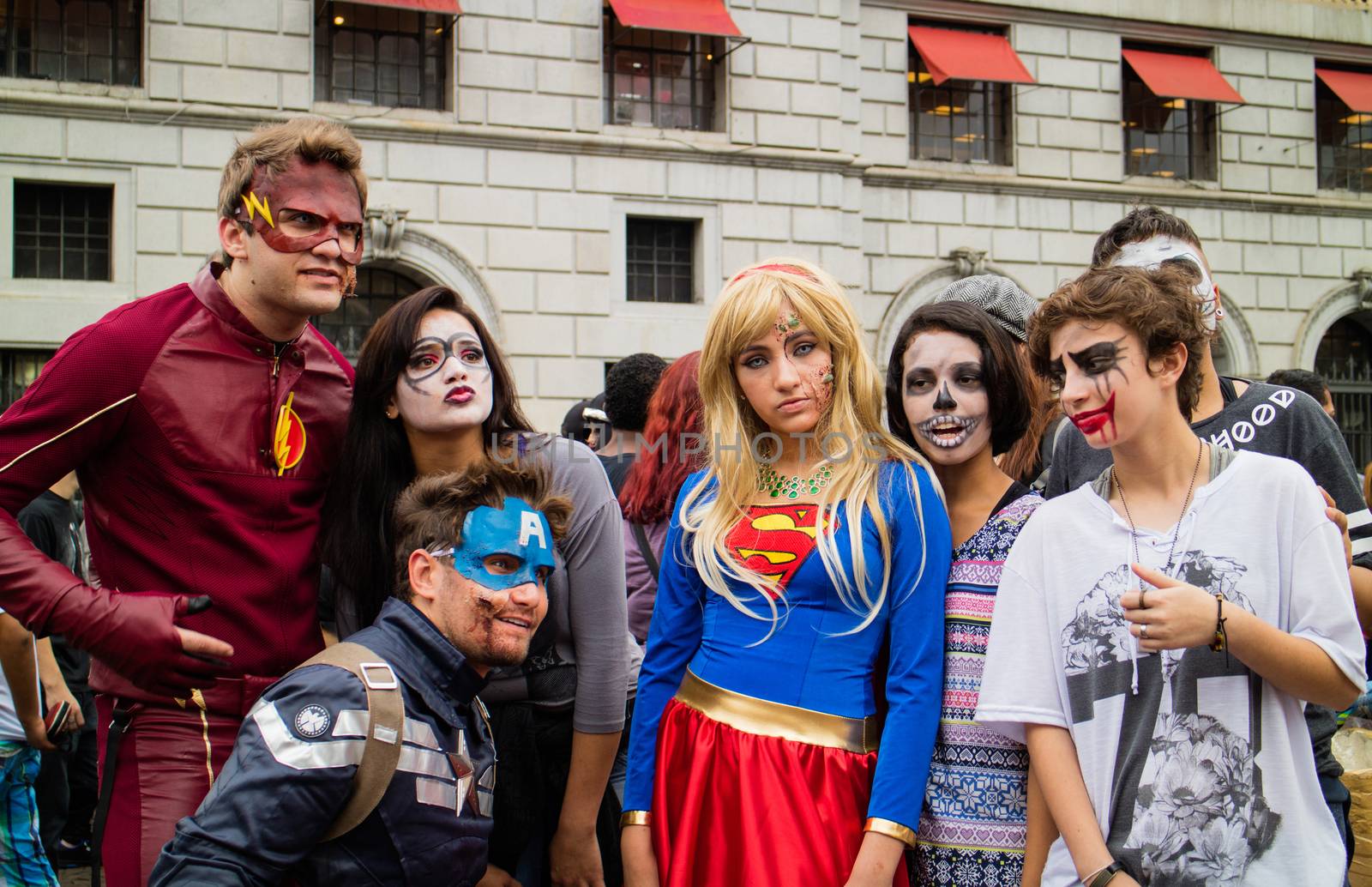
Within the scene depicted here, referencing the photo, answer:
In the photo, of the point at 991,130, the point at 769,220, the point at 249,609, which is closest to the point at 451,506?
the point at 249,609

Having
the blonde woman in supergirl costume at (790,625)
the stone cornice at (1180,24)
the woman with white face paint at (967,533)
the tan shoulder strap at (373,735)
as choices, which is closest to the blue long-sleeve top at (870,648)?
the blonde woman in supergirl costume at (790,625)

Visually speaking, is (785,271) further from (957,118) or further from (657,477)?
(957,118)

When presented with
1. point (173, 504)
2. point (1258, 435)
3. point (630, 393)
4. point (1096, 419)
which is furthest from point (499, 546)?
point (630, 393)

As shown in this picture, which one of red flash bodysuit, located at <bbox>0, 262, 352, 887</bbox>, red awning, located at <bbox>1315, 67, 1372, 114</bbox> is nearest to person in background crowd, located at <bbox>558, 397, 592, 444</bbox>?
red flash bodysuit, located at <bbox>0, 262, 352, 887</bbox>

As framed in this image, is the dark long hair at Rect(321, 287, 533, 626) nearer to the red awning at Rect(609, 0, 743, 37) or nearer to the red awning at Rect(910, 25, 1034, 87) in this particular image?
the red awning at Rect(609, 0, 743, 37)

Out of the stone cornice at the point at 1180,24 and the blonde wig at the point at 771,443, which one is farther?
the stone cornice at the point at 1180,24

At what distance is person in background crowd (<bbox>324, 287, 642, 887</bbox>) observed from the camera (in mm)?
3197

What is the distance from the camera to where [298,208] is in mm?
3111

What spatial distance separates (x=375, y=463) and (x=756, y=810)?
139cm

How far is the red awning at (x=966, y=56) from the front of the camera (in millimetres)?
15602

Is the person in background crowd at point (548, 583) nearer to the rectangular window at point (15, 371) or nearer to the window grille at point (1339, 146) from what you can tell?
the rectangular window at point (15, 371)

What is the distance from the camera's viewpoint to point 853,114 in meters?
15.5

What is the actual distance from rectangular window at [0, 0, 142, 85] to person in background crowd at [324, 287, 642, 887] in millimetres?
11653

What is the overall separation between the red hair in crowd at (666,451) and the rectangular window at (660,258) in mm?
10371
